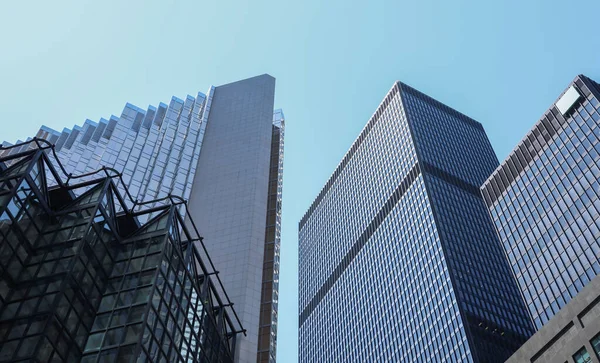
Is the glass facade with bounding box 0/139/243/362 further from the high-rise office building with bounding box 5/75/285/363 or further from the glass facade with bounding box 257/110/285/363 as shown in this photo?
the high-rise office building with bounding box 5/75/285/363

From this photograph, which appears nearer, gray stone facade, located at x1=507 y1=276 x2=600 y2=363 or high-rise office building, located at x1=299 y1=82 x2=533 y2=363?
gray stone facade, located at x1=507 y1=276 x2=600 y2=363

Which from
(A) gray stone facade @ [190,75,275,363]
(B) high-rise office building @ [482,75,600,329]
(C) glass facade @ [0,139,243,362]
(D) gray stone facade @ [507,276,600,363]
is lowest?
(C) glass facade @ [0,139,243,362]

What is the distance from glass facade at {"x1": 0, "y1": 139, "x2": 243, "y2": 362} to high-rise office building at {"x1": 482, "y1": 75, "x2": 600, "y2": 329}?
8481 centimetres

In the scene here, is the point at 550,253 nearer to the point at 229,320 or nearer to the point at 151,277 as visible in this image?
the point at 229,320

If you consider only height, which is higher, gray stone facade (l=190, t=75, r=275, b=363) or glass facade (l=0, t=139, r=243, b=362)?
gray stone facade (l=190, t=75, r=275, b=363)

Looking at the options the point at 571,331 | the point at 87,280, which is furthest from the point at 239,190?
the point at 87,280

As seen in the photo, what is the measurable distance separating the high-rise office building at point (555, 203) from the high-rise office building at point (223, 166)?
5746cm

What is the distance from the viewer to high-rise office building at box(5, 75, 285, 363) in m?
60.3

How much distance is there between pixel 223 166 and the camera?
7856 cm

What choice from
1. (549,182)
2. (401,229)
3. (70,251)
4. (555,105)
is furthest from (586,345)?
(401,229)

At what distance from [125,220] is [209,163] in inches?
1478

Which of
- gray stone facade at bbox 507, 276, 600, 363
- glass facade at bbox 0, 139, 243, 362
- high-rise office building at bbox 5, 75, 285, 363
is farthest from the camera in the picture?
high-rise office building at bbox 5, 75, 285, 363

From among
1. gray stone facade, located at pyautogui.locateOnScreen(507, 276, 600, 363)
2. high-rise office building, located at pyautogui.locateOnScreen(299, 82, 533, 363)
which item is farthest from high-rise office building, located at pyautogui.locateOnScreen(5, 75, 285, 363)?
high-rise office building, located at pyautogui.locateOnScreen(299, 82, 533, 363)

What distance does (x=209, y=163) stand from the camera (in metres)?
80.1
